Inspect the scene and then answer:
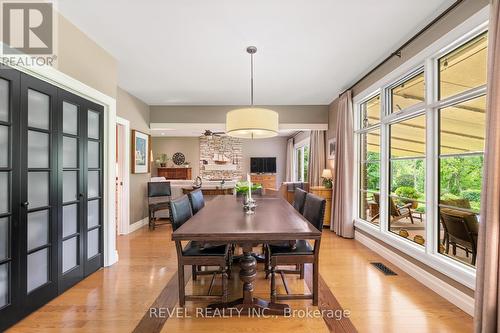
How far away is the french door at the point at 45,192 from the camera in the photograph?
6.45 ft

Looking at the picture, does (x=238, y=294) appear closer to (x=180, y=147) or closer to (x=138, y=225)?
(x=138, y=225)

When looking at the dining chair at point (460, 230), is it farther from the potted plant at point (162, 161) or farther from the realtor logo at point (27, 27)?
the potted plant at point (162, 161)

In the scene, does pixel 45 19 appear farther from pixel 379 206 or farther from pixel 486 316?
pixel 379 206

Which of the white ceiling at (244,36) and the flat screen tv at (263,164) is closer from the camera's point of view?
the white ceiling at (244,36)

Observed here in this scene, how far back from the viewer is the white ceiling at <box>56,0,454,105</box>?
2316 mm

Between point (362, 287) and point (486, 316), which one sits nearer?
point (486, 316)

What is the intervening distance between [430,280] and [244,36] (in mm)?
3144

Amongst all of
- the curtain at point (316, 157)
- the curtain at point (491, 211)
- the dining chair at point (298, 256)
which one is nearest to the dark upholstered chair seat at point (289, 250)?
the dining chair at point (298, 256)

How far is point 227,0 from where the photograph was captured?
223 centimetres

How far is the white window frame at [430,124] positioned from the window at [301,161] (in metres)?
4.91

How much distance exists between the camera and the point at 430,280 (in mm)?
2609

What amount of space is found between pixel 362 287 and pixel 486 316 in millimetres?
1088

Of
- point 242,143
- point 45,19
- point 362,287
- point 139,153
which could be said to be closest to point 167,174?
point 242,143

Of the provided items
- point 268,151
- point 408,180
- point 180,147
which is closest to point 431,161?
point 408,180
